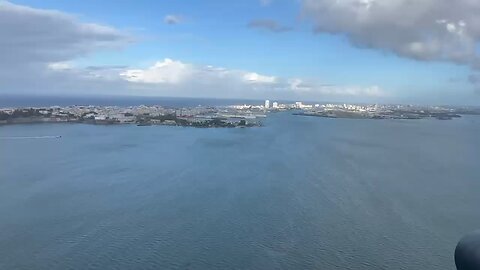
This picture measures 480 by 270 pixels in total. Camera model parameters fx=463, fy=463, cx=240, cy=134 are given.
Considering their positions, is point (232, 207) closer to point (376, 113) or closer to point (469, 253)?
point (469, 253)

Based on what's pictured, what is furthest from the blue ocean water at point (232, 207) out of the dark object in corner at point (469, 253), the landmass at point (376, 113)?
the landmass at point (376, 113)

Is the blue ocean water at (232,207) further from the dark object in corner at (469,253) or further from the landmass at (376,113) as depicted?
the landmass at (376,113)

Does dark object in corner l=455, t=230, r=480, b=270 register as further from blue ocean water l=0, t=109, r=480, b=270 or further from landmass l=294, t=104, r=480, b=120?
landmass l=294, t=104, r=480, b=120

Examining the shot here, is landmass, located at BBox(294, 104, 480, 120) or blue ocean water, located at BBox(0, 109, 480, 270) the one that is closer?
blue ocean water, located at BBox(0, 109, 480, 270)

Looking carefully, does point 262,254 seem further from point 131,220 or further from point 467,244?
point 467,244

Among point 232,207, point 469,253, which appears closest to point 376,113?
point 232,207

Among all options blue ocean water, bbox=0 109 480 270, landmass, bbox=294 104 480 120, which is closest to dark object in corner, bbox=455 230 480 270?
blue ocean water, bbox=0 109 480 270

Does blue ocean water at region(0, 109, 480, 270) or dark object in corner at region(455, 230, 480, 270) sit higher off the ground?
dark object in corner at region(455, 230, 480, 270)

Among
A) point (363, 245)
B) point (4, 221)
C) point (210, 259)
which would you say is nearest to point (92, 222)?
point (4, 221)

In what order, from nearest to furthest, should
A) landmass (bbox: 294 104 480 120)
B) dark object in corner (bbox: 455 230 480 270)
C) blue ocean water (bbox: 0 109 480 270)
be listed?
1. dark object in corner (bbox: 455 230 480 270)
2. blue ocean water (bbox: 0 109 480 270)
3. landmass (bbox: 294 104 480 120)
